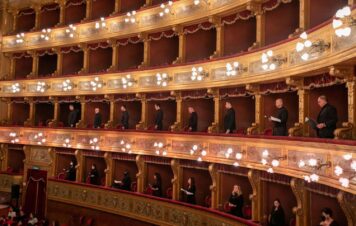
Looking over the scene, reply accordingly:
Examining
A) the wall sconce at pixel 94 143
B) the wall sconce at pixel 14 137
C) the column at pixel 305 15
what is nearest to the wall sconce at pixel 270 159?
the column at pixel 305 15

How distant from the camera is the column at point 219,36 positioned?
15812 mm

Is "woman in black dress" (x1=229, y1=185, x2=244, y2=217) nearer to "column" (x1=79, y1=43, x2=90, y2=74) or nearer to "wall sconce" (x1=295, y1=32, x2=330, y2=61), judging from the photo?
"wall sconce" (x1=295, y1=32, x2=330, y2=61)

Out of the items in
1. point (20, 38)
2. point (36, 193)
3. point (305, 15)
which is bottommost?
point (36, 193)

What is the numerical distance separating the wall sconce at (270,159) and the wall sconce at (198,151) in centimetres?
300

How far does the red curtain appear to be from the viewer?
2052 centimetres

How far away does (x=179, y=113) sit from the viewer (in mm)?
17000

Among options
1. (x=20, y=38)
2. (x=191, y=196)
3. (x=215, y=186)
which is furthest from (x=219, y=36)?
(x=20, y=38)

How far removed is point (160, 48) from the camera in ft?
63.3

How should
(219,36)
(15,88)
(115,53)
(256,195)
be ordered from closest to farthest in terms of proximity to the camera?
1. (256,195)
2. (219,36)
3. (115,53)
4. (15,88)

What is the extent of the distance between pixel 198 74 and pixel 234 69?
197 centimetres

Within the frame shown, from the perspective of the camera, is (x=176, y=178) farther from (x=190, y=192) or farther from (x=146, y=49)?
(x=146, y=49)

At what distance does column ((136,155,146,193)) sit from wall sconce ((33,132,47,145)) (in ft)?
19.5

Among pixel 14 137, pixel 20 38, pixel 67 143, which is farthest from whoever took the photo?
pixel 20 38

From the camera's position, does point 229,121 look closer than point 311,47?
No
